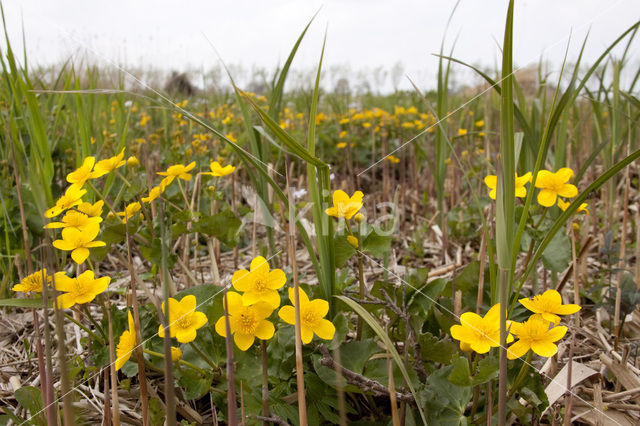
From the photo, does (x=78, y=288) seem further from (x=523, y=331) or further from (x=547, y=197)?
(x=547, y=197)

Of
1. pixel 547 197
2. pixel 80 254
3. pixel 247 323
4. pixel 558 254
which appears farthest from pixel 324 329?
pixel 558 254

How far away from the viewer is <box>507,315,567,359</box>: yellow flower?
2.43ft

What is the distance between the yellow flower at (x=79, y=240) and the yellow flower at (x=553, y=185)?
916mm

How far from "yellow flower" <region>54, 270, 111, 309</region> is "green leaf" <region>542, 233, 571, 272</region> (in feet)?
3.38

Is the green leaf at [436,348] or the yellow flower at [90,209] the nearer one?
the green leaf at [436,348]

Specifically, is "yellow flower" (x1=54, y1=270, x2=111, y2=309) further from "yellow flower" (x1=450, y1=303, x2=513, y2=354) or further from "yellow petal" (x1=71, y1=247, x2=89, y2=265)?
"yellow flower" (x1=450, y1=303, x2=513, y2=354)

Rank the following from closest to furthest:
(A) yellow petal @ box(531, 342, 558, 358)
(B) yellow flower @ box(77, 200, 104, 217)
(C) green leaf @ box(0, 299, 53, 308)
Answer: (A) yellow petal @ box(531, 342, 558, 358) < (C) green leaf @ box(0, 299, 53, 308) < (B) yellow flower @ box(77, 200, 104, 217)

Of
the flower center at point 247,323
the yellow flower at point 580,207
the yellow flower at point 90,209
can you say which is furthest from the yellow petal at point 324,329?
the yellow flower at point 580,207

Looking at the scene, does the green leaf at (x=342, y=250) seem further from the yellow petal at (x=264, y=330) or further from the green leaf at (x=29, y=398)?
the green leaf at (x=29, y=398)

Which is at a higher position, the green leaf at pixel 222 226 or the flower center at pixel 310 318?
the green leaf at pixel 222 226

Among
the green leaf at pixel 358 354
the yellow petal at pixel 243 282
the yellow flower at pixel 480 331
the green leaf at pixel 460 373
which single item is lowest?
the green leaf at pixel 358 354

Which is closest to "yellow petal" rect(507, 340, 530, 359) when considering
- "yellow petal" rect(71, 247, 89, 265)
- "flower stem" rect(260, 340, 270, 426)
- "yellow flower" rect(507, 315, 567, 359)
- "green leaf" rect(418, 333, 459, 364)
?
"yellow flower" rect(507, 315, 567, 359)

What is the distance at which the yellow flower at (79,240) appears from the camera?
0.88 meters

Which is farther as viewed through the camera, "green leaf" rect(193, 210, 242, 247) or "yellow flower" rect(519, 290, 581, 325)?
"green leaf" rect(193, 210, 242, 247)
